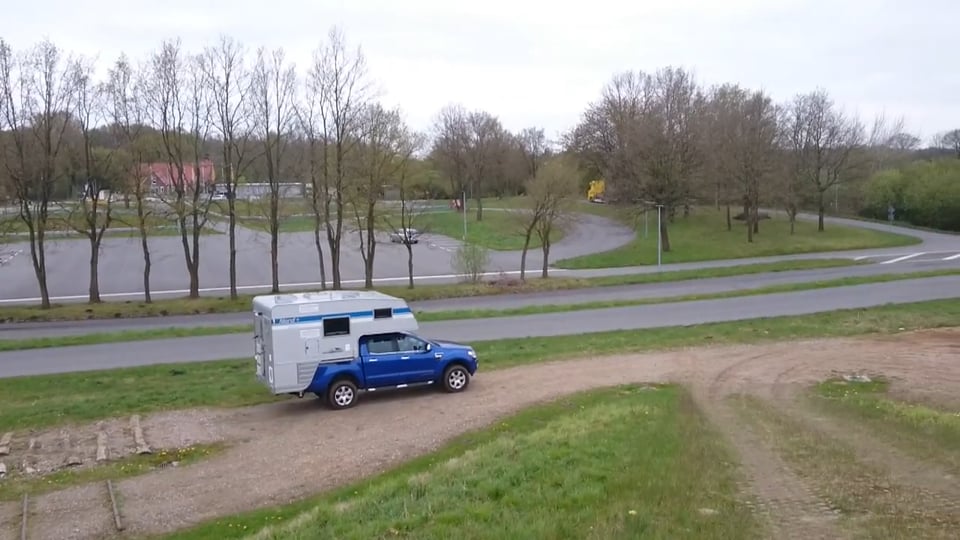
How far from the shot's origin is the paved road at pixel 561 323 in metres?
25.3

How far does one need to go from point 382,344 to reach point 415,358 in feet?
3.02

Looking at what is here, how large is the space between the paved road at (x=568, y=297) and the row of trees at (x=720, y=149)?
13103mm

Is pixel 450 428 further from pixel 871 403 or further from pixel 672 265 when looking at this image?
pixel 672 265

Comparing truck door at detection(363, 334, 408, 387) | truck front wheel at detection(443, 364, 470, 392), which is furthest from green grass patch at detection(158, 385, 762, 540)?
truck front wheel at detection(443, 364, 470, 392)

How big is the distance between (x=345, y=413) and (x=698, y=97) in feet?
213

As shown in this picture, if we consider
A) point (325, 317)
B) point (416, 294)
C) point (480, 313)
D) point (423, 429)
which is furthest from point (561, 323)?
point (423, 429)

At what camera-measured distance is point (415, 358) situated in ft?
65.9

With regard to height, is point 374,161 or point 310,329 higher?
point 374,161

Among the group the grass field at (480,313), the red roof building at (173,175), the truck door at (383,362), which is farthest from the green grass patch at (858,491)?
the red roof building at (173,175)

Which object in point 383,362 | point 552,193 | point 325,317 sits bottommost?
point 383,362

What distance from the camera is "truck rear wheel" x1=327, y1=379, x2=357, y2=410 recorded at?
754 inches

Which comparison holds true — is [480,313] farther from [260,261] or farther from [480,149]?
[480,149]

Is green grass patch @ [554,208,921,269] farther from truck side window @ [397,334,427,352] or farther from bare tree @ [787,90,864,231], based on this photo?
truck side window @ [397,334,427,352]

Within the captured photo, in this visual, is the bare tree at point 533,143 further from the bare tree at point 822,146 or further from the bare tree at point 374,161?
the bare tree at point 374,161
